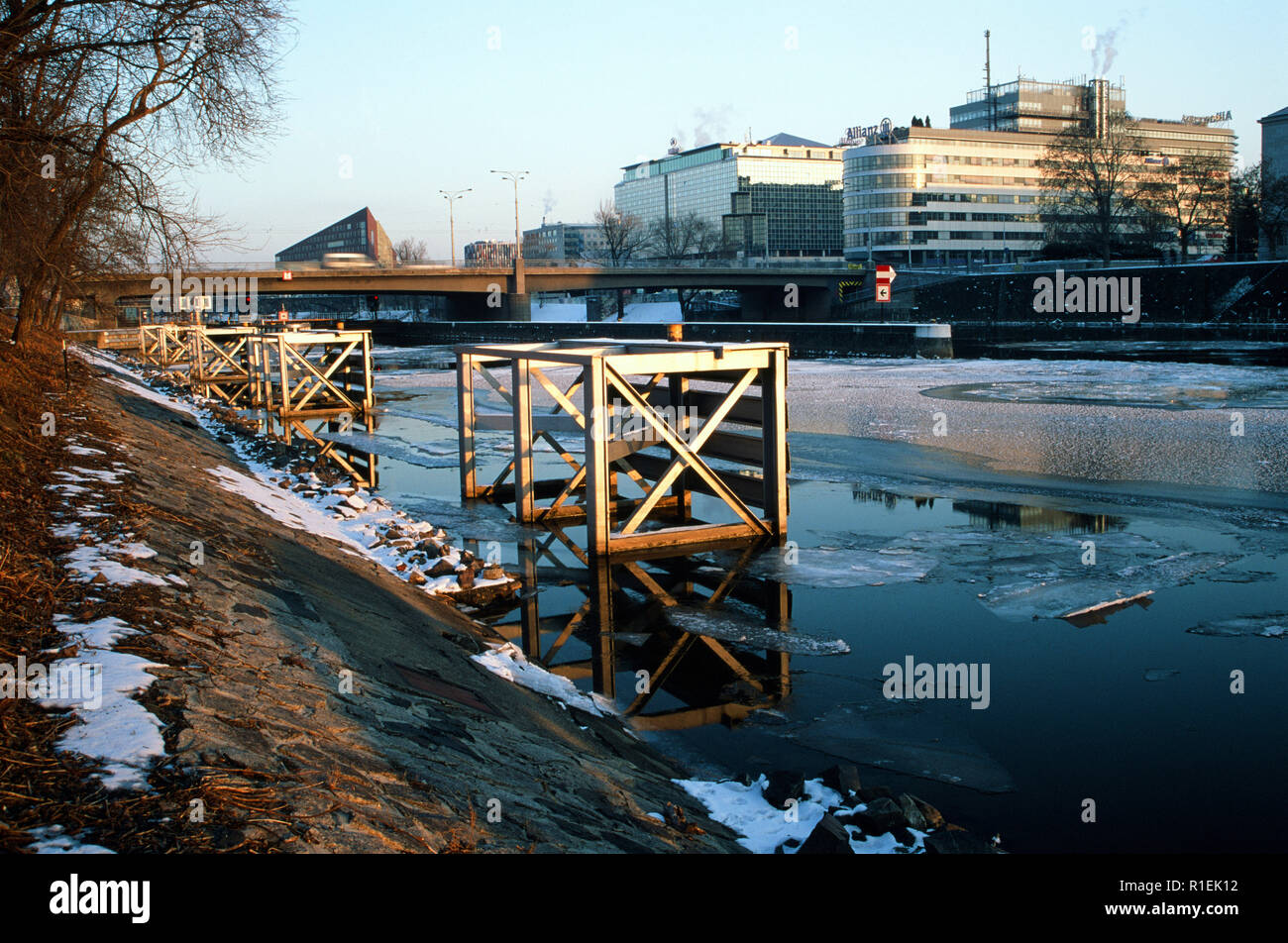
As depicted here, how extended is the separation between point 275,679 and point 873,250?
136 meters

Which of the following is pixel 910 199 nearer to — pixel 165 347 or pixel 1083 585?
pixel 165 347

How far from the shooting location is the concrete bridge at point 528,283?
71500 millimetres

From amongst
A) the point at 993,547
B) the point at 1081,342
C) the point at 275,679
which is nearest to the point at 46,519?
the point at 275,679

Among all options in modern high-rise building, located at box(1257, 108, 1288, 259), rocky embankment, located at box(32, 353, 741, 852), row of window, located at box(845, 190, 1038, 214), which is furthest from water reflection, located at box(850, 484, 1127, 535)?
row of window, located at box(845, 190, 1038, 214)

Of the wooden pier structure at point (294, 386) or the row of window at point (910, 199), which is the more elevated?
the row of window at point (910, 199)

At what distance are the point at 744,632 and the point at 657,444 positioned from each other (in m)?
4.82

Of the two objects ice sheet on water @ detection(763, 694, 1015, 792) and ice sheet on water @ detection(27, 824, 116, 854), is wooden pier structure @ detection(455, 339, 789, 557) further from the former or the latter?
ice sheet on water @ detection(27, 824, 116, 854)

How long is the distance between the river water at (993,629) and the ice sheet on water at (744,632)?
4 cm

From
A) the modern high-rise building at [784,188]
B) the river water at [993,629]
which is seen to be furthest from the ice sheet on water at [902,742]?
the modern high-rise building at [784,188]

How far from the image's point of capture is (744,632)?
10102 mm

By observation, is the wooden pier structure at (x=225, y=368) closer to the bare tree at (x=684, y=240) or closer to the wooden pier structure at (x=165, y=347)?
the wooden pier structure at (x=165, y=347)

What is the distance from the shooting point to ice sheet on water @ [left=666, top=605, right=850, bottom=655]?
9.58 meters

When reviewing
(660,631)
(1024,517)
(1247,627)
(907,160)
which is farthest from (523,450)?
(907,160)
